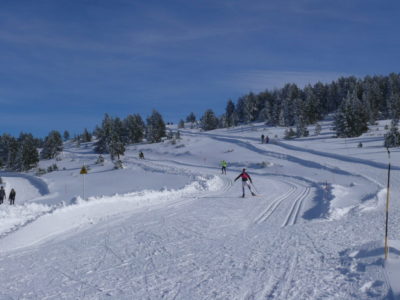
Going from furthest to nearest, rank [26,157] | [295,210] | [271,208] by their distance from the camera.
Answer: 1. [26,157]
2. [271,208]
3. [295,210]

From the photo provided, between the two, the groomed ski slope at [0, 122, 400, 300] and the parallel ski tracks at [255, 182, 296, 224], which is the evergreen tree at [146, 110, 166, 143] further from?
the parallel ski tracks at [255, 182, 296, 224]

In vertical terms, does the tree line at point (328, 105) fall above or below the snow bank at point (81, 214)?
above

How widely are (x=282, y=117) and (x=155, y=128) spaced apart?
30.7 metres

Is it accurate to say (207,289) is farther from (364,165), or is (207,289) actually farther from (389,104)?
(389,104)

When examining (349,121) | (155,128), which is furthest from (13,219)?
(155,128)

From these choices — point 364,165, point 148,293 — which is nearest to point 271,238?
point 148,293

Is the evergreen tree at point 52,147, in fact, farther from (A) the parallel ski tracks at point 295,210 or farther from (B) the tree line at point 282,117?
(A) the parallel ski tracks at point 295,210

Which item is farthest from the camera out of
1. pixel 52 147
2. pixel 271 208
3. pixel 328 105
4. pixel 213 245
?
pixel 328 105

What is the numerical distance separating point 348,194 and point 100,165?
150 feet

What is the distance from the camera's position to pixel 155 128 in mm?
81125

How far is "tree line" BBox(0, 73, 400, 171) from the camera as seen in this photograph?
60.0 meters

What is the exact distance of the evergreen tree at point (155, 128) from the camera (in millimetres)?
80062

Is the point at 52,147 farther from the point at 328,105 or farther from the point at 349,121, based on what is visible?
the point at 328,105

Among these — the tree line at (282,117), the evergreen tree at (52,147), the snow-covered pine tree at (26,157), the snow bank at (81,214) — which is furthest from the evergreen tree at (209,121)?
the snow bank at (81,214)
